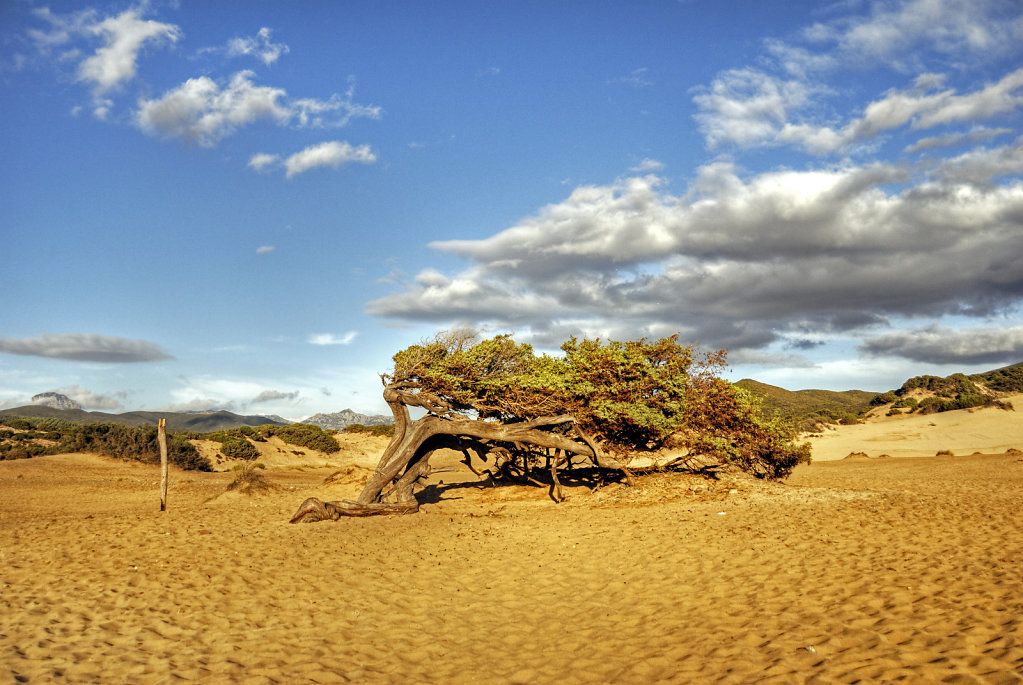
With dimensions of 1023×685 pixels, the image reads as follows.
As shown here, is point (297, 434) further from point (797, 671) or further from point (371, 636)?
point (797, 671)

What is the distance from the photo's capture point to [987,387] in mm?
56938

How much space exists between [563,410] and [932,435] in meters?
36.9

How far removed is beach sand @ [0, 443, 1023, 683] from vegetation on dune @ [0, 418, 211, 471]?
57.9ft

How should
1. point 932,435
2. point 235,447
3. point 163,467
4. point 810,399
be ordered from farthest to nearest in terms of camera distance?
point 810,399 < point 932,435 < point 235,447 < point 163,467

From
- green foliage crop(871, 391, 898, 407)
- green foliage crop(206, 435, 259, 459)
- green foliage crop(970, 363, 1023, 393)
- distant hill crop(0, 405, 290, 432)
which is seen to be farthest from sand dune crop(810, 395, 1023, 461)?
distant hill crop(0, 405, 290, 432)

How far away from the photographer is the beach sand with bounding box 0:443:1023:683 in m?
6.80

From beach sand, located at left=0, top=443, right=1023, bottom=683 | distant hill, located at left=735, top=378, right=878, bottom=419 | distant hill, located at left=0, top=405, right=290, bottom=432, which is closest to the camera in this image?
beach sand, located at left=0, top=443, right=1023, bottom=683

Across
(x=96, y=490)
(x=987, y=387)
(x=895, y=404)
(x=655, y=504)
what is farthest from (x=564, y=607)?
(x=987, y=387)

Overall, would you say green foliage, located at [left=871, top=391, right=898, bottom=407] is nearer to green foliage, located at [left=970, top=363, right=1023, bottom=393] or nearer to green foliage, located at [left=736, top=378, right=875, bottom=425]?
green foliage, located at [left=736, top=378, right=875, bottom=425]

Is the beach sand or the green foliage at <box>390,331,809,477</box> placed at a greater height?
the green foliage at <box>390,331,809,477</box>

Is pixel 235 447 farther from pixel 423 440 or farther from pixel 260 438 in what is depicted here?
pixel 423 440

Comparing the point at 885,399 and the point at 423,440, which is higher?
the point at 423,440

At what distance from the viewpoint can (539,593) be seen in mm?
10320

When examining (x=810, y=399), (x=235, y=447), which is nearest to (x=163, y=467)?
(x=235, y=447)
